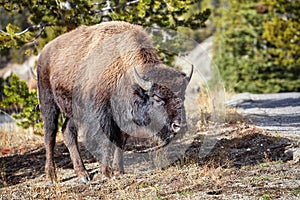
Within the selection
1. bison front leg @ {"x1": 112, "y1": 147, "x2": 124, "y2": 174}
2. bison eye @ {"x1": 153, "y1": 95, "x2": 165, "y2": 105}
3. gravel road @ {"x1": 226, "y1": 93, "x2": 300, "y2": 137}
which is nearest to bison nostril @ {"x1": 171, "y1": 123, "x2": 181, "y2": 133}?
bison eye @ {"x1": 153, "y1": 95, "x2": 165, "y2": 105}

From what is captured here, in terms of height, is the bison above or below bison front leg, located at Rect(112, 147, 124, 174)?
above

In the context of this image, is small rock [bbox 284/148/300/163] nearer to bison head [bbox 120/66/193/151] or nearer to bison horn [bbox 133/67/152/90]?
bison head [bbox 120/66/193/151]

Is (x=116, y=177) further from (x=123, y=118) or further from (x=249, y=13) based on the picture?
(x=249, y=13)

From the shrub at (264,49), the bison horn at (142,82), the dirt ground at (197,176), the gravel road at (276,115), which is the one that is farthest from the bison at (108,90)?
the shrub at (264,49)

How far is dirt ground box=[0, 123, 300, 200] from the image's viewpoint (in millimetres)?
5484

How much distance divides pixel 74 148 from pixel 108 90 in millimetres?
1380

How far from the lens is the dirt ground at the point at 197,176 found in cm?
548

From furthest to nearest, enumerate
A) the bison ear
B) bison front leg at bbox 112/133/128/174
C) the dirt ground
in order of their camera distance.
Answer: bison front leg at bbox 112/133/128/174
the bison ear
the dirt ground

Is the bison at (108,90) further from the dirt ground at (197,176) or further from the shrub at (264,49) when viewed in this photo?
the shrub at (264,49)

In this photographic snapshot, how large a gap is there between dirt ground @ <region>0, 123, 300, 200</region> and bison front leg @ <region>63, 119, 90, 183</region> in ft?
0.45

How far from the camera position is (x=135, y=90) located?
21.9 ft

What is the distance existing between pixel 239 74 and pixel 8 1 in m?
20.0

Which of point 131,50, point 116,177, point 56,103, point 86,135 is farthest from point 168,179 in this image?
point 56,103

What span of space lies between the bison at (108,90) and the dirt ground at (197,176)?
422 millimetres
